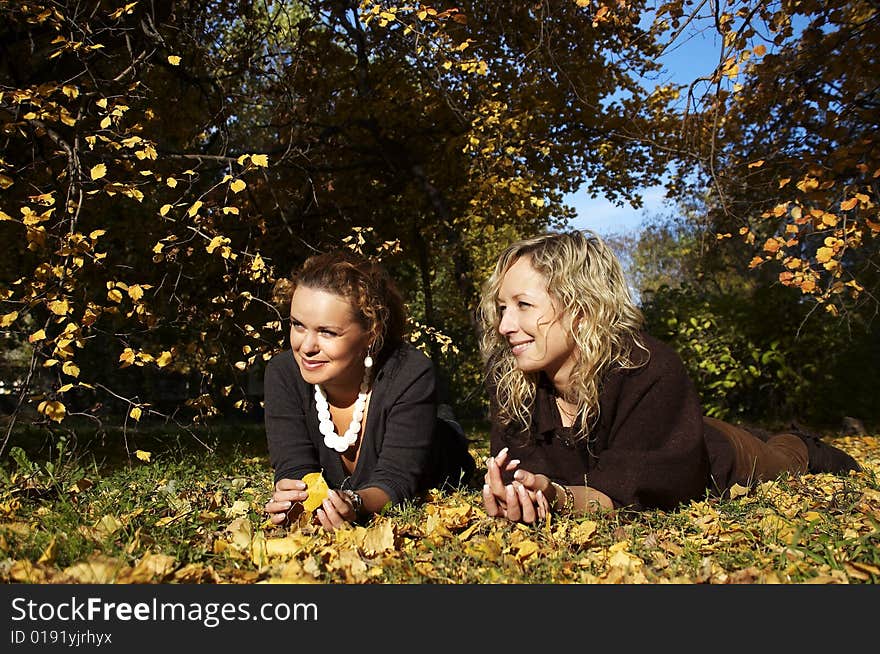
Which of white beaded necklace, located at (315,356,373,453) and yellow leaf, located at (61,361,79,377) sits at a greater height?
yellow leaf, located at (61,361,79,377)

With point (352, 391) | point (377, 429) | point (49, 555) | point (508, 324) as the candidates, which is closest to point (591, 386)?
point (508, 324)

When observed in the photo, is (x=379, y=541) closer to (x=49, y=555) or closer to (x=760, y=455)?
(x=49, y=555)

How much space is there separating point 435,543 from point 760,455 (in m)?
2.16

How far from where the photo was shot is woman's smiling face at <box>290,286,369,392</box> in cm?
295

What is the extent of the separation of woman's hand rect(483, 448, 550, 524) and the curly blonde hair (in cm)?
50

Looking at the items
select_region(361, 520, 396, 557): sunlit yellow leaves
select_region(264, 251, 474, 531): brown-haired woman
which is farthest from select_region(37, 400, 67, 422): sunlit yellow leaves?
select_region(361, 520, 396, 557): sunlit yellow leaves

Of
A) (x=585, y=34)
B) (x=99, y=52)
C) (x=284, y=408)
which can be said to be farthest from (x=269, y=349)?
(x=585, y=34)

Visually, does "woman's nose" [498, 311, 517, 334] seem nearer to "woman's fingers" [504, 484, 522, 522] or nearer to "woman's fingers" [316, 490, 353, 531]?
"woman's fingers" [504, 484, 522, 522]

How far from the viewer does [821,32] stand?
6.23m

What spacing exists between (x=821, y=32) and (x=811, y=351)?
505 cm

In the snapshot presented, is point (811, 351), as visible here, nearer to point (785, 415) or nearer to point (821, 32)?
point (785, 415)

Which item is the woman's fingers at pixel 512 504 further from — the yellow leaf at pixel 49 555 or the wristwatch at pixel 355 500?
the yellow leaf at pixel 49 555

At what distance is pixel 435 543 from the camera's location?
7.97ft

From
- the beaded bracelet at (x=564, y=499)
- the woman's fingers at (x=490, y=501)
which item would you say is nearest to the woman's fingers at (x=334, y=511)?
the woman's fingers at (x=490, y=501)
